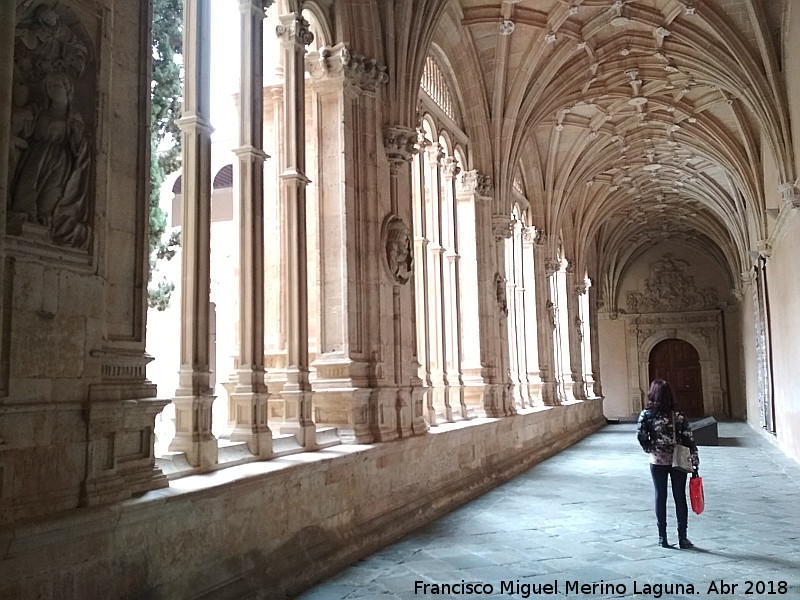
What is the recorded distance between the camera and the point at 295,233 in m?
6.85

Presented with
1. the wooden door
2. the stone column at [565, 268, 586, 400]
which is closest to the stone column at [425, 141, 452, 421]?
the stone column at [565, 268, 586, 400]

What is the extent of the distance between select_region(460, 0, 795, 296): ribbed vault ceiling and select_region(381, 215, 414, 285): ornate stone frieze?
4.86 meters

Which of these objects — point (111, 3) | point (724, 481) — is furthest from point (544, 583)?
point (724, 481)

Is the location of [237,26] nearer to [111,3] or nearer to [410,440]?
[111,3]

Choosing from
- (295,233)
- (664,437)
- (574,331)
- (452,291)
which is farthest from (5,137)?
(574,331)

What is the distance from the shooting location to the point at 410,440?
25.7ft

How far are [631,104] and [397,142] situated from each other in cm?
1011

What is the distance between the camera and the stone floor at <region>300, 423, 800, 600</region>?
5086 millimetres

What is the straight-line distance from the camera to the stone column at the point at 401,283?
318 inches

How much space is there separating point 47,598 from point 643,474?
9685 mm

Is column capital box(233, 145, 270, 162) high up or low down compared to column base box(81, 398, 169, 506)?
up

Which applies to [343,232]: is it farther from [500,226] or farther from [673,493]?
[500,226]

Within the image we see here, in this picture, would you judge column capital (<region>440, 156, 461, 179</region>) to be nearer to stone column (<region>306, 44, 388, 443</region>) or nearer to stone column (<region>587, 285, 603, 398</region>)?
stone column (<region>306, 44, 388, 443</region>)

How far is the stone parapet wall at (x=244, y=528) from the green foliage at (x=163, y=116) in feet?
6.54
